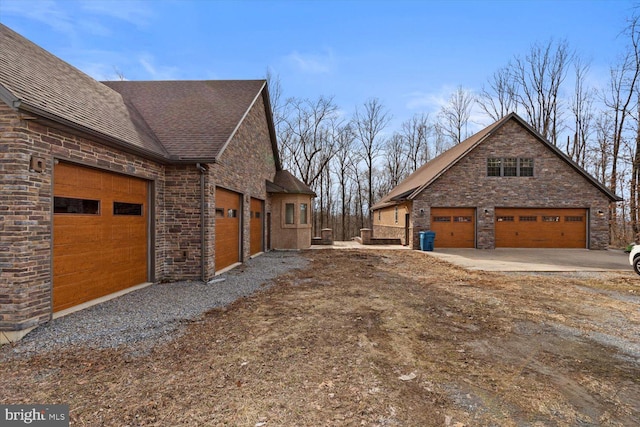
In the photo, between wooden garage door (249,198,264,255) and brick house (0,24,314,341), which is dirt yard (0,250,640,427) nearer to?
brick house (0,24,314,341)

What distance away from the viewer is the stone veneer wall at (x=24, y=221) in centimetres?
441

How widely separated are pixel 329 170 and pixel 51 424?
3165 cm

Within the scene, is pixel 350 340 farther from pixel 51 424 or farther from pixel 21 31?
pixel 21 31

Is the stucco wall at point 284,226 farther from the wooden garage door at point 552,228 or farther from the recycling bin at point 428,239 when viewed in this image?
the wooden garage door at point 552,228

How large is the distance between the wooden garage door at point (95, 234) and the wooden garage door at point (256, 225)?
18.7 ft

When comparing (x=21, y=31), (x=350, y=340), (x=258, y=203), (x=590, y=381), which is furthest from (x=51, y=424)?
(x=258, y=203)

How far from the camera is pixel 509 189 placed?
53.8 feet

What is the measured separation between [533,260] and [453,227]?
457 cm

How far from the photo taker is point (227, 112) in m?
10.5

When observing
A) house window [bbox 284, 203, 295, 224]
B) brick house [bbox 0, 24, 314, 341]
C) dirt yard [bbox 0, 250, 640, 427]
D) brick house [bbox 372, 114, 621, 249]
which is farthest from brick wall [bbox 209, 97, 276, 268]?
brick house [bbox 372, 114, 621, 249]

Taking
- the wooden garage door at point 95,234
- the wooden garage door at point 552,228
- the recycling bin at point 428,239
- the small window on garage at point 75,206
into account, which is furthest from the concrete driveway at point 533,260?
the small window on garage at point 75,206

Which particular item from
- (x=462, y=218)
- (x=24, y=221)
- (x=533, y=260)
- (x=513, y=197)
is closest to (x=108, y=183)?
(x=24, y=221)

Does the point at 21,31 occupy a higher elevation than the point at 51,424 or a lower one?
higher

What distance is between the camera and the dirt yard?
107 inches
